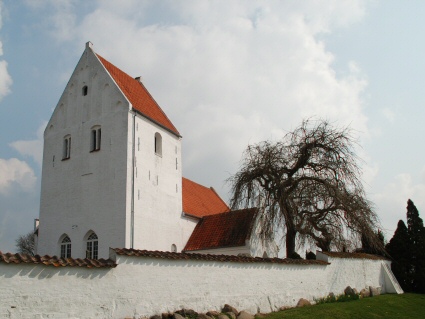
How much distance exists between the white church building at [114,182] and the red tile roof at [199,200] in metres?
1.25

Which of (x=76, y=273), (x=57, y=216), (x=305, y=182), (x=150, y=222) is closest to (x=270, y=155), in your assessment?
(x=305, y=182)

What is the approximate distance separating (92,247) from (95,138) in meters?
5.71

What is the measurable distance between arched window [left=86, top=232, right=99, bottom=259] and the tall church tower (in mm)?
48

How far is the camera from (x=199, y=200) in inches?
1209

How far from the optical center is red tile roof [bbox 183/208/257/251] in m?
23.8

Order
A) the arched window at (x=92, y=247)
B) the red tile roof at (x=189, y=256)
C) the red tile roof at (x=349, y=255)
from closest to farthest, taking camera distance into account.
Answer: the red tile roof at (x=189, y=256), the red tile roof at (x=349, y=255), the arched window at (x=92, y=247)

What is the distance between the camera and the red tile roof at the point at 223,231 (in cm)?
2384

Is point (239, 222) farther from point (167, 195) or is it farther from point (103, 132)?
point (103, 132)

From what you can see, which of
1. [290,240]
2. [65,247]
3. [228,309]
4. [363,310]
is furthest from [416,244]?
Result: [65,247]

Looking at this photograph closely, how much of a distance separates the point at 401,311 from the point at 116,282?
460 inches

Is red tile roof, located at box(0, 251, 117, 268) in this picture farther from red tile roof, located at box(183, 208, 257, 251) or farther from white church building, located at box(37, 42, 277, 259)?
red tile roof, located at box(183, 208, 257, 251)

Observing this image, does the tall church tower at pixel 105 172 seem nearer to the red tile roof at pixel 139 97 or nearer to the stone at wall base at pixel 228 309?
the red tile roof at pixel 139 97

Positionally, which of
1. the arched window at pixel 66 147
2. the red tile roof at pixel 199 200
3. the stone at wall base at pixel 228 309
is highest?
the arched window at pixel 66 147

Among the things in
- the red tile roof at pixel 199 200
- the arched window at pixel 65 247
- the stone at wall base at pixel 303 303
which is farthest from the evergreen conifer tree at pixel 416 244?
the arched window at pixel 65 247
